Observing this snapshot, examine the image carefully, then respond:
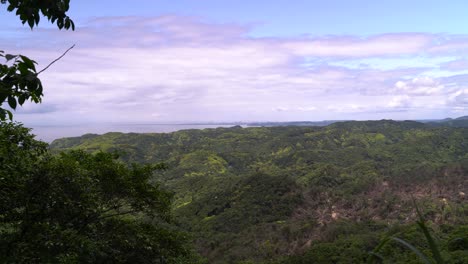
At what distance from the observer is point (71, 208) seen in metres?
8.46

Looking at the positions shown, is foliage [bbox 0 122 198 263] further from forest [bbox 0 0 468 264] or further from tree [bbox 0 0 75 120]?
tree [bbox 0 0 75 120]

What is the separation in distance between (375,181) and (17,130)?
3286 inches

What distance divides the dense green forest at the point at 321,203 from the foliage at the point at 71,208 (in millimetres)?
1648

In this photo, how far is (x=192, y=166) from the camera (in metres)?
134

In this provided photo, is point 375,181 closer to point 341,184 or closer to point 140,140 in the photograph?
point 341,184

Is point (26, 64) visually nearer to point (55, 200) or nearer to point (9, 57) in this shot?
point (9, 57)

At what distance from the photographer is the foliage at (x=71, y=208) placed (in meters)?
6.88

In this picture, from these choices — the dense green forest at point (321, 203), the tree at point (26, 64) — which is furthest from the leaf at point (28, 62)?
the dense green forest at point (321, 203)

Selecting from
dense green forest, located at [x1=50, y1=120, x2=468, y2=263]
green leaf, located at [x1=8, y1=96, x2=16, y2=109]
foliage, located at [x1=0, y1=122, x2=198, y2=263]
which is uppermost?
green leaf, located at [x1=8, y1=96, x2=16, y2=109]

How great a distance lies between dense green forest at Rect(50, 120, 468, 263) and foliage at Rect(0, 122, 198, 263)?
5.41ft

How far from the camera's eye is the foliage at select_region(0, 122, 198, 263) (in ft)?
22.6

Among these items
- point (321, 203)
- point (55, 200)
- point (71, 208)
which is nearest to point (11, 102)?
point (55, 200)

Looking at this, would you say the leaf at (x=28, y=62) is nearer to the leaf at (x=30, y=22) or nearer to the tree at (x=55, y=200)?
the tree at (x=55, y=200)

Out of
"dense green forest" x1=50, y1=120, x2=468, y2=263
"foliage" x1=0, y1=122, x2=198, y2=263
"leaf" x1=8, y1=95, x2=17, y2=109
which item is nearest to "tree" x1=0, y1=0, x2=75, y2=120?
"leaf" x1=8, y1=95, x2=17, y2=109
